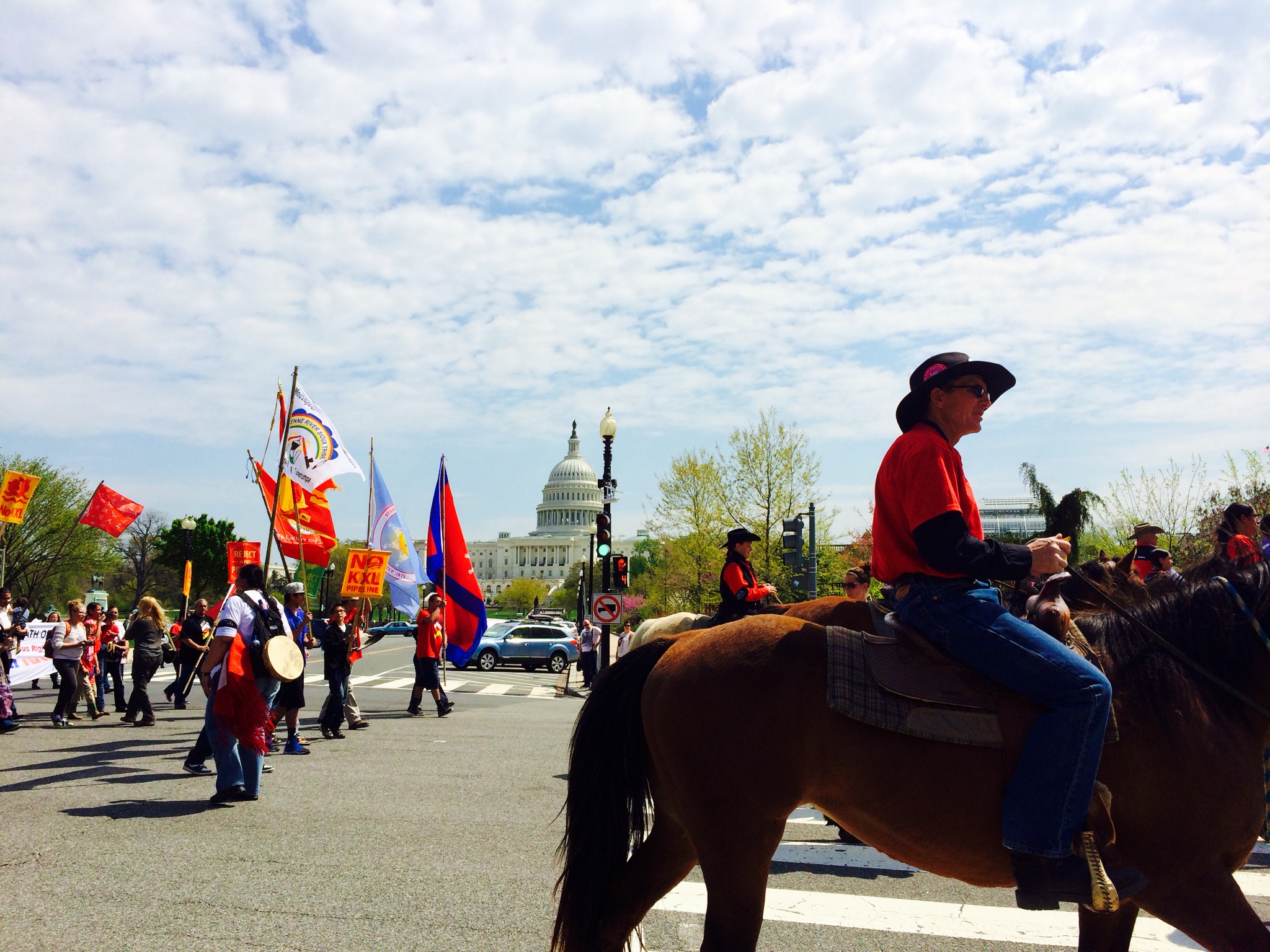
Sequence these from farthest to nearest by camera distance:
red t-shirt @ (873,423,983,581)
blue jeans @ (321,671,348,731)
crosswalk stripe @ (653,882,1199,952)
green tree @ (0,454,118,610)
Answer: green tree @ (0,454,118,610), blue jeans @ (321,671,348,731), crosswalk stripe @ (653,882,1199,952), red t-shirt @ (873,423,983,581)

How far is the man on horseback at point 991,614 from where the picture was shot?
3.06m

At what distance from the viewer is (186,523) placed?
29688 mm

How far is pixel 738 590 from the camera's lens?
7648mm

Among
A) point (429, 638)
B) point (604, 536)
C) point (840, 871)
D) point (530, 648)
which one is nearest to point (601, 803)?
point (840, 871)

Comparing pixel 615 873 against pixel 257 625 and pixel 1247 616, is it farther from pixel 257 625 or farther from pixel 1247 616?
pixel 257 625

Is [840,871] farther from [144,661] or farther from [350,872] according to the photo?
[144,661]

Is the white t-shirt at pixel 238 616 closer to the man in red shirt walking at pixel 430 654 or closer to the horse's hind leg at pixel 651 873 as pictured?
the horse's hind leg at pixel 651 873

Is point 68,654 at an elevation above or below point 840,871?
above

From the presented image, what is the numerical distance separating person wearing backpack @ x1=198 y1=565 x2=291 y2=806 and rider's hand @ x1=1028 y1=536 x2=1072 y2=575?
6890 millimetres

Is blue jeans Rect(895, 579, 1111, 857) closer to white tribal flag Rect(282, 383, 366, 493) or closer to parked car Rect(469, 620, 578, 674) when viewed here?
white tribal flag Rect(282, 383, 366, 493)

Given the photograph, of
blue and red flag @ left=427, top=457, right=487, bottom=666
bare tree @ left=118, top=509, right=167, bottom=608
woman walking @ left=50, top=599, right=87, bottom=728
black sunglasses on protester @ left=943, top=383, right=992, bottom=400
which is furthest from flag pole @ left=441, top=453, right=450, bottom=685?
bare tree @ left=118, top=509, right=167, bottom=608

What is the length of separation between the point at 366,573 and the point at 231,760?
8590mm

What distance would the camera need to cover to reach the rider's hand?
130 inches

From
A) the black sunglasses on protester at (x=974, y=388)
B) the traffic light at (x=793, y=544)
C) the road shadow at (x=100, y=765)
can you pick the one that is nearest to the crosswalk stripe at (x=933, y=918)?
the black sunglasses on protester at (x=974, y=388)
